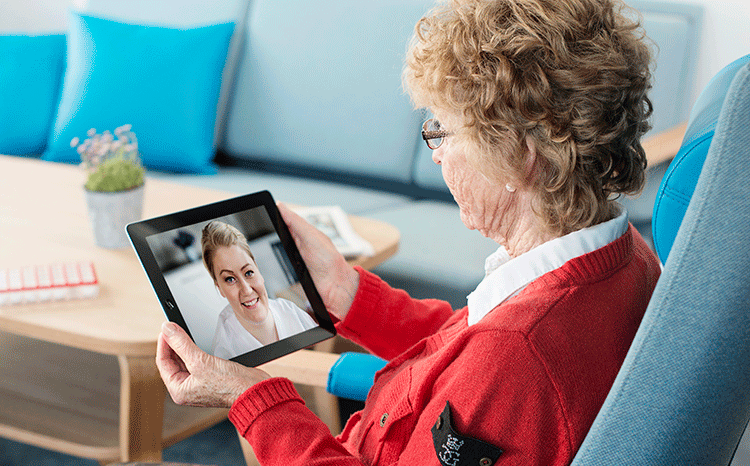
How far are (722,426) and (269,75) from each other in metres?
2.36

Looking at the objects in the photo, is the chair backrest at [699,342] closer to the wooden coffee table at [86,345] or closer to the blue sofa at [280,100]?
the wooden coffee table at [86,345]

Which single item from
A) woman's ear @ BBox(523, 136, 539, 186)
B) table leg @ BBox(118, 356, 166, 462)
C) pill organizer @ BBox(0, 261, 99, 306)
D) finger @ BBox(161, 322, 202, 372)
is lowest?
table leg @ BBox(118, 356, 166, 462)

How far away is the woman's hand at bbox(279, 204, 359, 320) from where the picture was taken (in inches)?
48.2

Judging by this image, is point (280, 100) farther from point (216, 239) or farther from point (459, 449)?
point (459, 449)

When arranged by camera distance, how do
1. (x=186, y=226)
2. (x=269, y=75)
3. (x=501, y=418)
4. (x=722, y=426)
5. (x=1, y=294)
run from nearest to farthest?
(x=722, y=426), (x=501, y=418), (x=186, y=226), (x=1, y=294), (x=269, y=75)

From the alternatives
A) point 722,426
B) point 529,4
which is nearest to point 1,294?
point 529,4

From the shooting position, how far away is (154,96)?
103 inches

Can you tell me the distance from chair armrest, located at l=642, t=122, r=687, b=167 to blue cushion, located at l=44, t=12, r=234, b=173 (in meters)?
1.59

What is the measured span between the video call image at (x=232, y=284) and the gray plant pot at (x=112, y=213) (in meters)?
0.55

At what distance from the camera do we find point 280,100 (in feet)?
8.84

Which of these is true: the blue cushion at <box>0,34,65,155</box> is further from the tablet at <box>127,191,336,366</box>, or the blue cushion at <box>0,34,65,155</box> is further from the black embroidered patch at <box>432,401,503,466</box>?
the black embroidered patch at <box>432,401,503,466</box>

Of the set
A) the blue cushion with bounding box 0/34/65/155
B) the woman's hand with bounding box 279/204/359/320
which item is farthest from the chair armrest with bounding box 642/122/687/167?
the blue cushion with bounding box 0/34/65/155

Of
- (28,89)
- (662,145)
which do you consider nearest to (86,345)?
(662,145)

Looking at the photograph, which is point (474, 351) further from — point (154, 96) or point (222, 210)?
point (154, 96)
